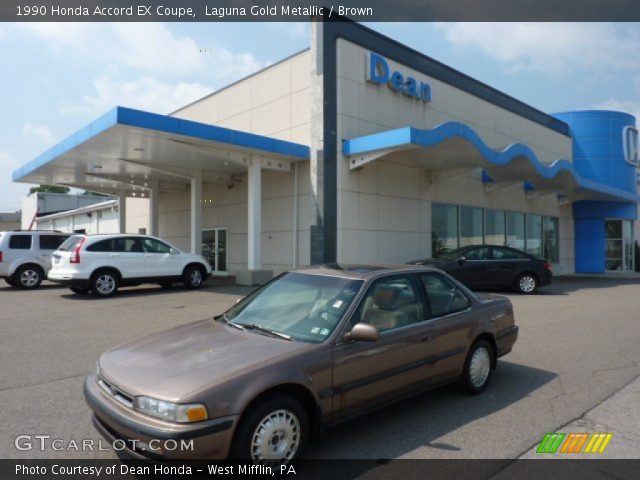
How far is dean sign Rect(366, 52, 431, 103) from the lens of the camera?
15785 mm

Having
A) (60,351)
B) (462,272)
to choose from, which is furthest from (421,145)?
(60,351)

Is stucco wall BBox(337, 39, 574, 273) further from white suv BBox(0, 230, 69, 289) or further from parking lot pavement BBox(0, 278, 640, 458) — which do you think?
white suv BBox(0, 230, 69, 289)

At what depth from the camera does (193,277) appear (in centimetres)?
1382

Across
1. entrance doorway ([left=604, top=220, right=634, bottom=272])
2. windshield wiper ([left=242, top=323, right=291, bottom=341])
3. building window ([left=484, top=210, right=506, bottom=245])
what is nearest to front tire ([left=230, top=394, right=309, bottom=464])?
windshield wiper ([left=242, top=323, right=291, bottom=341])

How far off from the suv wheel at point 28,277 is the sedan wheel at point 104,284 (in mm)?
4171

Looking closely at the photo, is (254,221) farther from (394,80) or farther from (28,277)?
(28,277)

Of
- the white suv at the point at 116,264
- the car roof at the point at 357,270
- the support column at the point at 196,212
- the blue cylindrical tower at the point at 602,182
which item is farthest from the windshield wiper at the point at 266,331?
the blue cylindrical tower at the point at 602,182

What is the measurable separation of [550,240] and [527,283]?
1354cm

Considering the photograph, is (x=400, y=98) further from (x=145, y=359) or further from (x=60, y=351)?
(x=145, y=359)

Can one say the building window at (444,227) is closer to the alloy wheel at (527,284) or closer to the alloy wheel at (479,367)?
the alloy wheel at (527,284)

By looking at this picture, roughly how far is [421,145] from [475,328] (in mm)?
9240

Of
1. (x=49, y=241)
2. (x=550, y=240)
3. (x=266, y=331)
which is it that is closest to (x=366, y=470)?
(x=266, y=331)

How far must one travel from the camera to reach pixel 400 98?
17016 millimetres

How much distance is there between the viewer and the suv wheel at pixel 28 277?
14.5 metres
